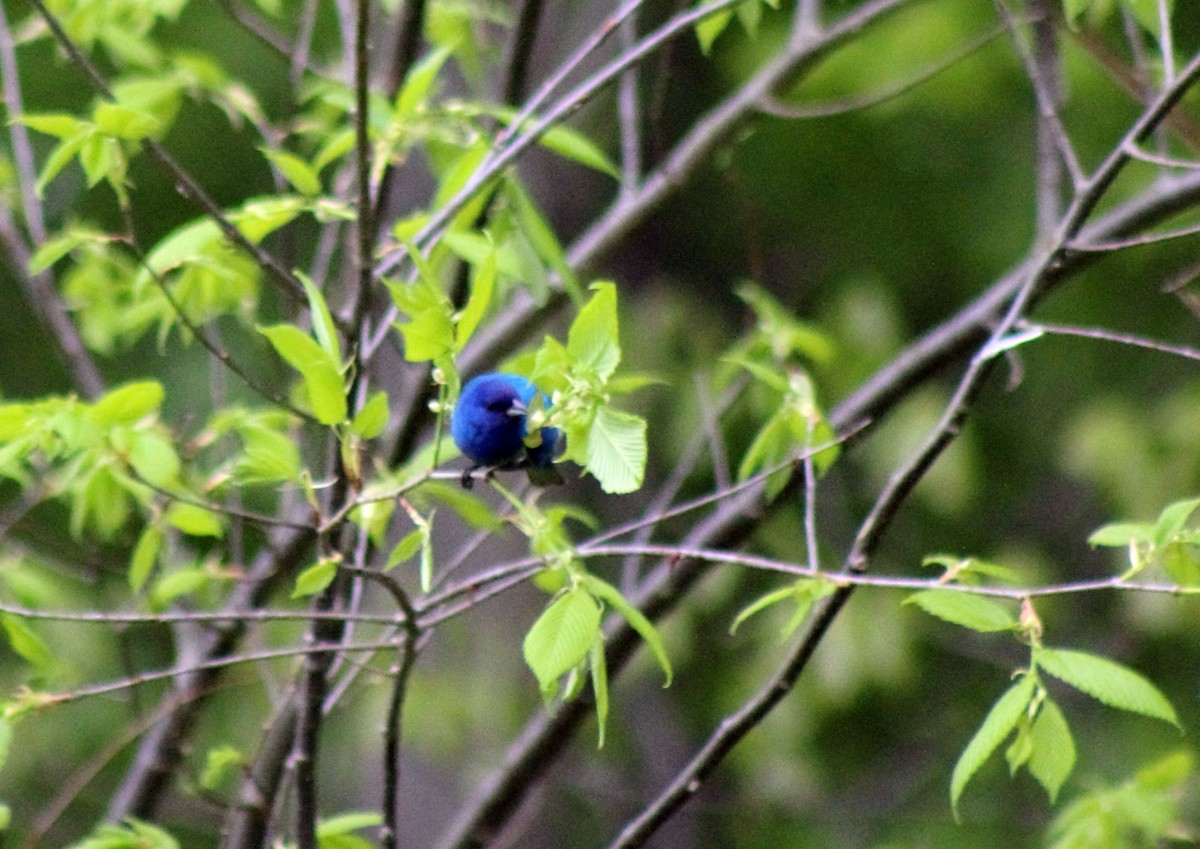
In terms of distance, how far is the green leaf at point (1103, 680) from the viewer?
155cm

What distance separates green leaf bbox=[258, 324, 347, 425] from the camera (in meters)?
1.44

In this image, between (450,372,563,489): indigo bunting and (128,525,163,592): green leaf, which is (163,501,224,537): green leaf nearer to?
(128,525,163,592): green leaf

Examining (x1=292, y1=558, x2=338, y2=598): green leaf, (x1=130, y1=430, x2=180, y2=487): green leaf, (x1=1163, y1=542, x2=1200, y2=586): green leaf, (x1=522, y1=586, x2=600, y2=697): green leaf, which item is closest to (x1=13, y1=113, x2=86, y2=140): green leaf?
(x1=130, y1=430, x2=180, y2=487): green leaf

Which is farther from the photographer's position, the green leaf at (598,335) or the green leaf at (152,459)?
the green leaf at (152,459)

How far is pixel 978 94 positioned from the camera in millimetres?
4613

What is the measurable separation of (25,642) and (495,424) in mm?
711

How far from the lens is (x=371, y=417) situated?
4.88ft

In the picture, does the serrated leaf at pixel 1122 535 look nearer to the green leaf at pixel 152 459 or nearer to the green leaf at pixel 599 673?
the green leaf at pixel 599 673

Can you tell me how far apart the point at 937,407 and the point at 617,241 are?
2.15m

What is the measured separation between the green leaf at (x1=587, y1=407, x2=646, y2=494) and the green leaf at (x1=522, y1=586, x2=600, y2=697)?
17 cm

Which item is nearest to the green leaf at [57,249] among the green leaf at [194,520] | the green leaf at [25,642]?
the green leaf at [194,520]

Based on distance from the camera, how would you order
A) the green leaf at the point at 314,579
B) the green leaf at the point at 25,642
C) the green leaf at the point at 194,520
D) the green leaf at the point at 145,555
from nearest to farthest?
the green leaf at the point at 314,579 → the green leaf at the point at 25,642 → the green leaf at the point at 194,520 → the green leaf at the point at 145,555

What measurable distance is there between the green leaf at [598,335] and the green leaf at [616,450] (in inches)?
1.9

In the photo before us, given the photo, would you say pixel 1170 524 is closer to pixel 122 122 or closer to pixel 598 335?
pixel 598 335
